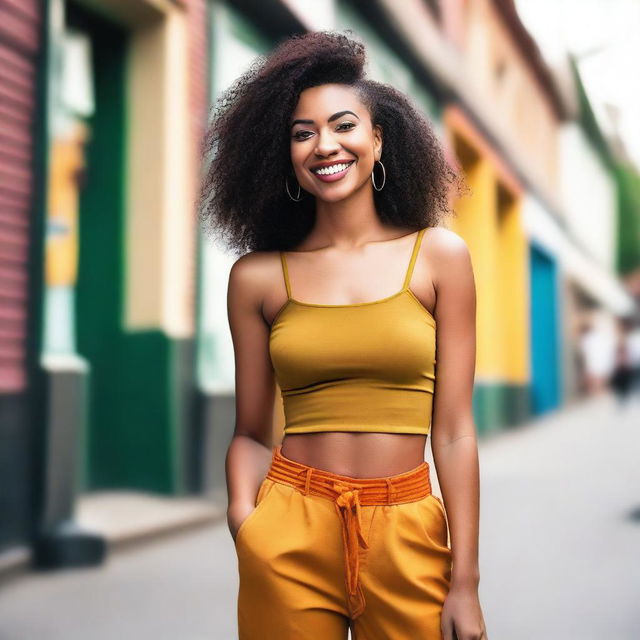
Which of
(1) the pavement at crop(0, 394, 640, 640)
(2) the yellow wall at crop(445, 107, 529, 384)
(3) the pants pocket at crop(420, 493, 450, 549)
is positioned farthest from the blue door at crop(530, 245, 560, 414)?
(3) the pants pocket at crop(420, 493, 450, 549)

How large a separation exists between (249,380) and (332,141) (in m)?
0.57

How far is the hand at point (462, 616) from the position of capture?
187 centimetres

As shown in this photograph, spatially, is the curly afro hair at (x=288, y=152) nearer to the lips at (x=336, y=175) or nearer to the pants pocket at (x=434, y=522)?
the lips at (x=336, y=175)

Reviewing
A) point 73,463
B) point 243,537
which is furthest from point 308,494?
point 73,463

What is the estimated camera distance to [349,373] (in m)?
1.99

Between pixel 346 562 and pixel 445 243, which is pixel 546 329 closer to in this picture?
pixel 445 243

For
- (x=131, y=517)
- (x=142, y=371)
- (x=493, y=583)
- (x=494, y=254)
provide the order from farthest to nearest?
(x=494, y=254) < (x=142, y=371) < (x=131, y=517) < (x=493, y=583)

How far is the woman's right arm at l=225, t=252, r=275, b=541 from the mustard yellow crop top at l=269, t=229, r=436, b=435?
120mm

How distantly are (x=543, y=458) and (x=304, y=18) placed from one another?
20.3ft

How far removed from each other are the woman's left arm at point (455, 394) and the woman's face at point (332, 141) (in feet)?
0.75

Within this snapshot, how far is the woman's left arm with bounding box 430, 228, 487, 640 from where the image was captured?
6.38ft

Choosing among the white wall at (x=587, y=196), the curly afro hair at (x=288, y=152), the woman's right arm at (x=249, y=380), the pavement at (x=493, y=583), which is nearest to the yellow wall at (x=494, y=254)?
the pavement at (x=493, y=583)

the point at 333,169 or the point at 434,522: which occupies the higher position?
the point at 333,169

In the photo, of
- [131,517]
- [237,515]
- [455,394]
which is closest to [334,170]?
[455,394]
